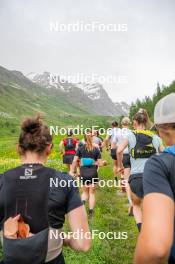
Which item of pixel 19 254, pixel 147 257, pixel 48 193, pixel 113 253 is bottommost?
pixel 113 253

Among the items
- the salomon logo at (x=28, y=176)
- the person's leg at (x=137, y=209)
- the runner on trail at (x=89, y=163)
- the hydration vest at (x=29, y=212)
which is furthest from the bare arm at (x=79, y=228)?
the runner on trail at (x=89, y=163)

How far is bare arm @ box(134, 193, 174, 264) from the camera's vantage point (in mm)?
2514

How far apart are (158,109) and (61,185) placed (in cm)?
125

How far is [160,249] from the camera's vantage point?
2518 millimetres

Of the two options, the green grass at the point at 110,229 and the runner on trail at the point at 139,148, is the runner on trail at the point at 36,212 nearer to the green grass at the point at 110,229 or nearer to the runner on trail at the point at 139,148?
the green grass at the point at 110,229

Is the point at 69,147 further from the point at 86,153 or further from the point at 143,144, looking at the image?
the point at 143,144

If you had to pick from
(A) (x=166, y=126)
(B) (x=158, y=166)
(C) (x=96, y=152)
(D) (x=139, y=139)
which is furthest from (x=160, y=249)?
(C) (x=96, y=152)

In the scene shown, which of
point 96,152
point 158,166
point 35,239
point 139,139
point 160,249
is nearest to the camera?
point 160,249

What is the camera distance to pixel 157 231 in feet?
8.23

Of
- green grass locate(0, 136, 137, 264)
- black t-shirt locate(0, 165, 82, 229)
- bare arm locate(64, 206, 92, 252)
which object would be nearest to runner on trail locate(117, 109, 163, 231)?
green grass locate(0, 136, 137, 264)

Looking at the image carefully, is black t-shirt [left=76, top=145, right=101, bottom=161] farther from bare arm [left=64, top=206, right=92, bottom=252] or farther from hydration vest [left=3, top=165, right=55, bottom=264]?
hydration vest [left=3, top=165, right=55, bottom=264]

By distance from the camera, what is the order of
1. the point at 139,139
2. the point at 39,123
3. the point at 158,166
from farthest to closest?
the point at 139,139 → the point at 39,123 → the point at 158,166

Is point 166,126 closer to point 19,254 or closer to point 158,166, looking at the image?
point 158,166

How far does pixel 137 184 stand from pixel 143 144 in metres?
0.78
